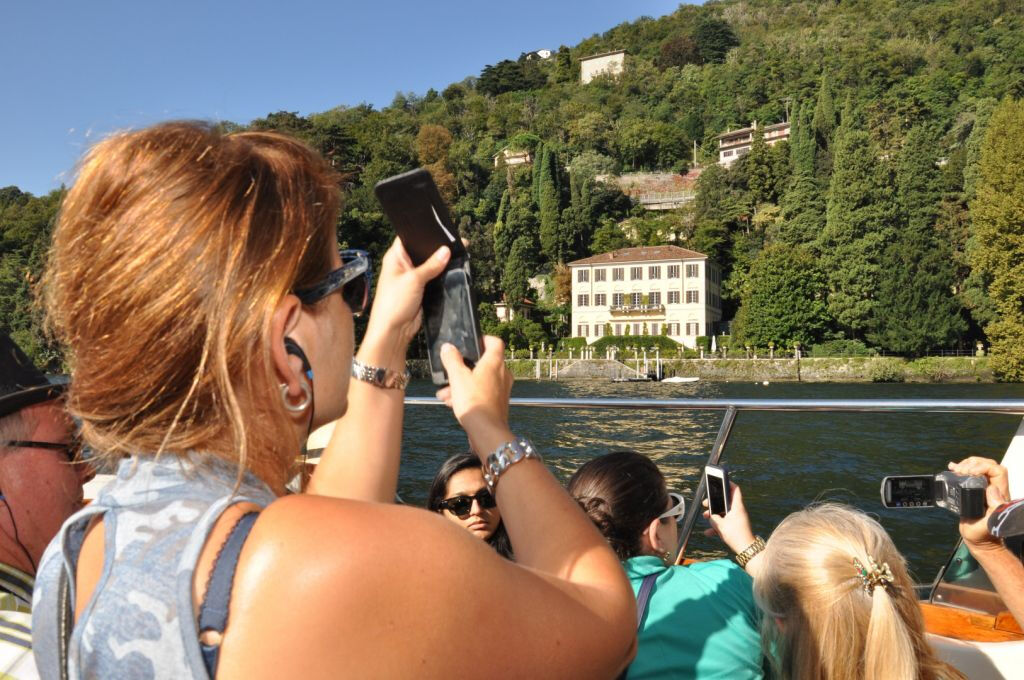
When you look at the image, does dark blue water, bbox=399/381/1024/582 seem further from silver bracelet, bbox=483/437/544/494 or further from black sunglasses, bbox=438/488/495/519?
silver bracelet, bbox=483/437/544/494

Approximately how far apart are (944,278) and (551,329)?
3000 centimetres

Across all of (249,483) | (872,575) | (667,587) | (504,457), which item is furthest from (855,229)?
(249,483)

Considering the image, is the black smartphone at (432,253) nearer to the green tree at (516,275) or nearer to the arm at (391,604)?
the arm at (391,604)

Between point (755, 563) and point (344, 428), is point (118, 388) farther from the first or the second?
point (755, 563)

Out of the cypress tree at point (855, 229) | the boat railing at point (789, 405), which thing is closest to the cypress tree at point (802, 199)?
the cypress tree at point (855, 229)

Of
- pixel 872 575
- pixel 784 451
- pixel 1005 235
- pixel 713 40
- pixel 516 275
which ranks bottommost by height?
pixel 784 451

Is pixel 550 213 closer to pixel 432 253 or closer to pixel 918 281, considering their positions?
pixel 918 281

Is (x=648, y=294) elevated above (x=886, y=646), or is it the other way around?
(x=886, y=646)

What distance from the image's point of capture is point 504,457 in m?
0.83

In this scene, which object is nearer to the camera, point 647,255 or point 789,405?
point 789,405

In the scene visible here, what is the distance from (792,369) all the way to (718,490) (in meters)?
54.9

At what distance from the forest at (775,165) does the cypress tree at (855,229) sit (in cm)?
16

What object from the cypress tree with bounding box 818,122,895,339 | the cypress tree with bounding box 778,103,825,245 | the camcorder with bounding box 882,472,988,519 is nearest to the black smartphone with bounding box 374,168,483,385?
the camcorder with bounding box 882,472,988,519

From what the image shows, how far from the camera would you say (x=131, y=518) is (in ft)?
2.35
